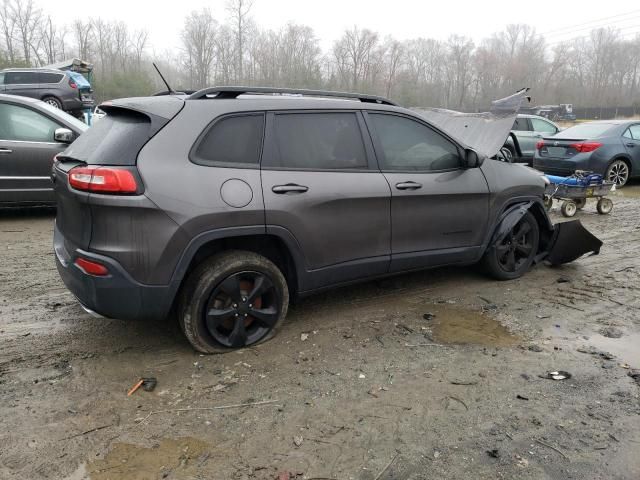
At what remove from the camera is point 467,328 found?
415 centimetres

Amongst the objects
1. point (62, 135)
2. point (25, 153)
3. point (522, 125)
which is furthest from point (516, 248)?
point (522, 125)

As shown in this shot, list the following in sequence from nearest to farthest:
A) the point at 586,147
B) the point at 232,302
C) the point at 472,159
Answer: the point at 232,302
the point at 472,159
the point at 586,147

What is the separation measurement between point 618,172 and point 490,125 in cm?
612

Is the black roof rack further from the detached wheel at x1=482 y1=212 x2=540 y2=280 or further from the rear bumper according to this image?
the detached wheel at x1=482 y1=212 x2=540 y2=280

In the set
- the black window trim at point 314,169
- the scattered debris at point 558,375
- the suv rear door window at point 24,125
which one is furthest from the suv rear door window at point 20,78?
the scattered debris at point 558,375

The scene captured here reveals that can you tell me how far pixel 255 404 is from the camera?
3.08 meters

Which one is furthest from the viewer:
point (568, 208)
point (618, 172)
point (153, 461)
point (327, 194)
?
point (618, 172)

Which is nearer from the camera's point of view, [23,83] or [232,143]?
[232,143]

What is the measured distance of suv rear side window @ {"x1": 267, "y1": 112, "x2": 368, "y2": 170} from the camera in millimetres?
3736

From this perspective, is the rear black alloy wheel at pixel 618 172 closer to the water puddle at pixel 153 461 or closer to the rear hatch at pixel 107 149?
the rear hatch at pixel 107 149

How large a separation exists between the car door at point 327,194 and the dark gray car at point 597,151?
26.0 feet

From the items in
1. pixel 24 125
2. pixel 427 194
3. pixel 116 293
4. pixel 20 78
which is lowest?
pixel 116 293

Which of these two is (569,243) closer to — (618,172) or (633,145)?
(618,172)

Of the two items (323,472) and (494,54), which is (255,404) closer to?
(323,472)
